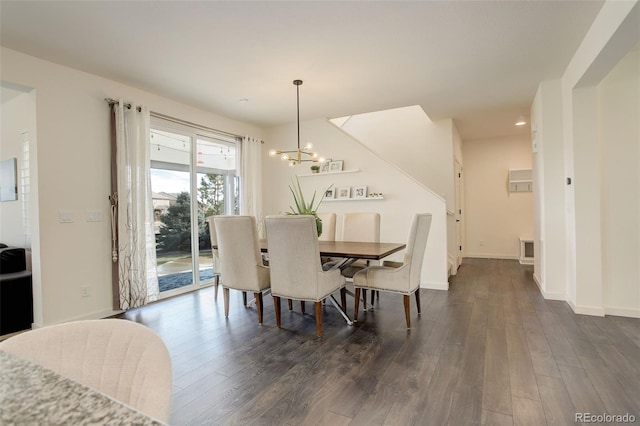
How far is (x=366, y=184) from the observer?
4789 mm

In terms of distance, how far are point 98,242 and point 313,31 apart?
3.07 metres

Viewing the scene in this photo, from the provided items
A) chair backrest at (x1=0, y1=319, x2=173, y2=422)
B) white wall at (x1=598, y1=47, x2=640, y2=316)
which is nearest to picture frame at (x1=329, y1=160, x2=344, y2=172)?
white wall at (x1=598, y1=47, x2=640, y2=316)

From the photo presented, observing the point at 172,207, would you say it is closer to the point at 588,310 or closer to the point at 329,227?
the point at 329,227

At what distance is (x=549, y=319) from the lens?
9.76ft

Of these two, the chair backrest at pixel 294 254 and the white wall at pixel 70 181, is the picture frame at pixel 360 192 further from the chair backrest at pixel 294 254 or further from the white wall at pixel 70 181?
the white wall at pixel 70 181

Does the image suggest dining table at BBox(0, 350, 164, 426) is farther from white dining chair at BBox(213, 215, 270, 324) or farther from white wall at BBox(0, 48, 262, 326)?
white wall at BBox(0, 48, 262, 326)

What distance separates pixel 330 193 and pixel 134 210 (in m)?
2.75

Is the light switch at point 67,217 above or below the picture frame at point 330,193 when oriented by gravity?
below

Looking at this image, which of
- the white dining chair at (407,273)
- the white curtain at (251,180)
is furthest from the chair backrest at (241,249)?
the white curtain at (251,180)

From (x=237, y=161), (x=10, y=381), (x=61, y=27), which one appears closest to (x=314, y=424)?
(x=10, y=381)

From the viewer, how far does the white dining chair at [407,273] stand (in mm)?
2811

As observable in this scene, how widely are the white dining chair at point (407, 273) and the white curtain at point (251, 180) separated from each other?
271 cm

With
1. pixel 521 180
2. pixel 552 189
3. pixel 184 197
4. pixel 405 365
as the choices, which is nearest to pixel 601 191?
pixel 552 189
